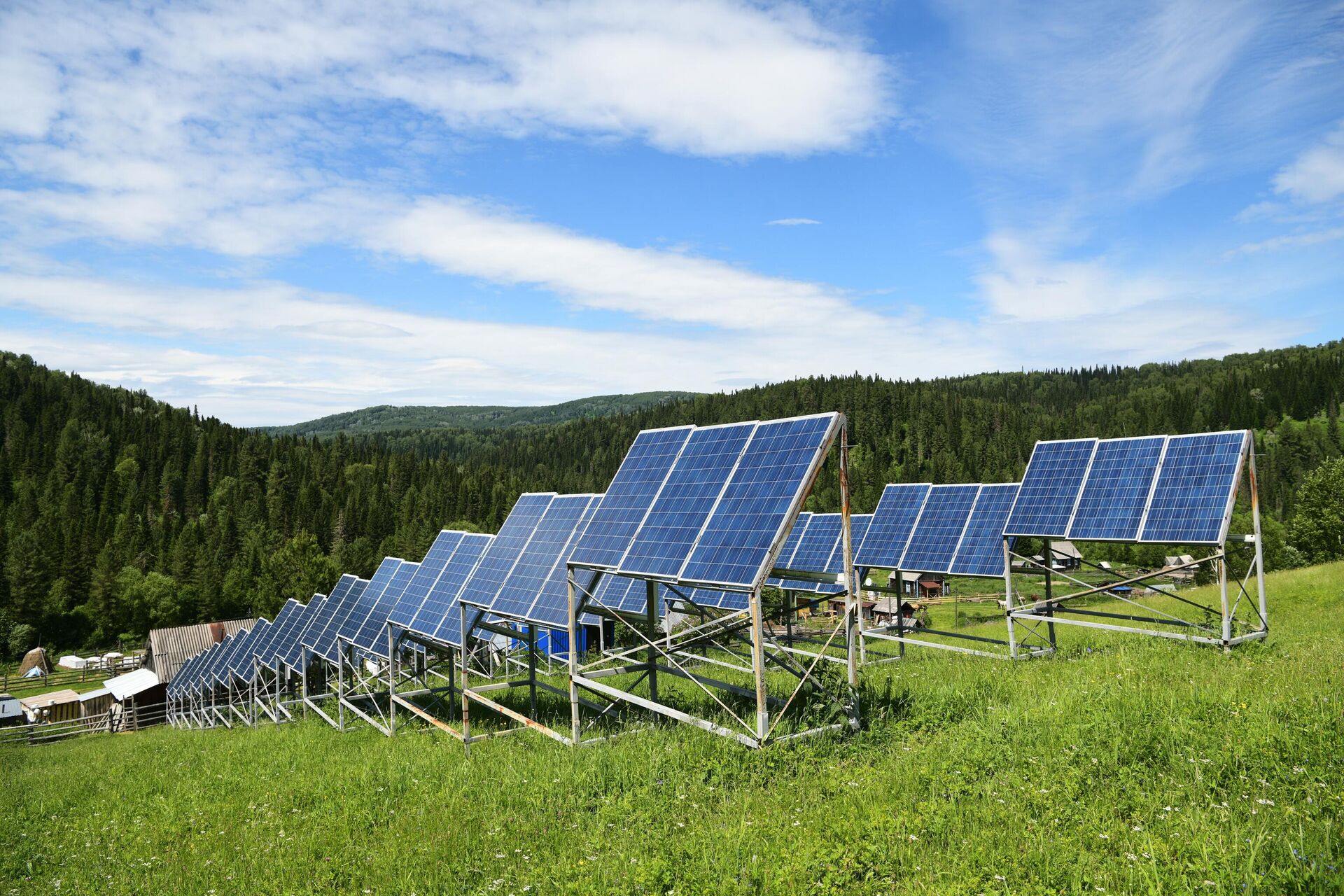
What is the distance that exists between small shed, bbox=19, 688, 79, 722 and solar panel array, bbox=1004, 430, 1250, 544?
6792 cm

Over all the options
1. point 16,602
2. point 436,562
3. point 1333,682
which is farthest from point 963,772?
point 16,602

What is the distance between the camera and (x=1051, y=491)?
20344 millimetres

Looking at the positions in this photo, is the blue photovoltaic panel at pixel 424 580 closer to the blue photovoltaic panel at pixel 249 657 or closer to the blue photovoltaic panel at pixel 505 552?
the blue photovoltaic panel at pixel 505 552

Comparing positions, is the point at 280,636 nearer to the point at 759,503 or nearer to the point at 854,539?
the point at 854,539

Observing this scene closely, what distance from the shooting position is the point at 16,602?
89.9 metres

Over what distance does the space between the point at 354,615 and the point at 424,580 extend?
4109 mm

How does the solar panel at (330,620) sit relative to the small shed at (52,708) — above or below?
above

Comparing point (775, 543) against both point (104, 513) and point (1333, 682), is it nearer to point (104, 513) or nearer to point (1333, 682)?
point (1333, 682)

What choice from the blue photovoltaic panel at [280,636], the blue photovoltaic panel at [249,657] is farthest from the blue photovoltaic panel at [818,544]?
the blue photovoltaic panel at [249,657]

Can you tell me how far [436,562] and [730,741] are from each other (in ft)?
46.9

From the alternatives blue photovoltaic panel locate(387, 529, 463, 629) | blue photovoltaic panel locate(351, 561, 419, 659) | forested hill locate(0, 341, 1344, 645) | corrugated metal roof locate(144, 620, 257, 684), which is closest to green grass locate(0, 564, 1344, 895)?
blue photovoltaic panel locate(387, 529, 463, 629)

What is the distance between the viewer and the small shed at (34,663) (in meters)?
80.9

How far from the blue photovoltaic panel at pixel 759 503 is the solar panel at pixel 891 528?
503 inches

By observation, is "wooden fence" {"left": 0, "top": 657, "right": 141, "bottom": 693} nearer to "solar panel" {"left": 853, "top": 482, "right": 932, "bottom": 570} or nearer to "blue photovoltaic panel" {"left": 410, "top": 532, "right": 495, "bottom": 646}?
"blue photovoltaic panel" {"left": 410, "top": 532, "right": 495, "bottom": 646}
